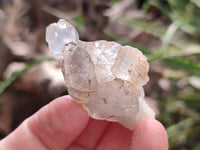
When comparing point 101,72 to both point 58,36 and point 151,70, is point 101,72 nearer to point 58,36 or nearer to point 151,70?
point 58,36

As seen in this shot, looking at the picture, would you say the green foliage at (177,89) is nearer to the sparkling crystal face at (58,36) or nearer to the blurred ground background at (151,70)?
the blurred ground background at (151,70)

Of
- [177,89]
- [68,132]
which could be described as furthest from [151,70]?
[68,132]

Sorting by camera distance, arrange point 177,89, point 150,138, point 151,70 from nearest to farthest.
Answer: point 150,138
point 177,89
point 151,70

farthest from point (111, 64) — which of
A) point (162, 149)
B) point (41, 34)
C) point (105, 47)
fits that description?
point (41, 34)

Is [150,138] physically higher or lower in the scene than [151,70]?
higher

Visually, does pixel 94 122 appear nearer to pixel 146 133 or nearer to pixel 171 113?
pixel 146 133

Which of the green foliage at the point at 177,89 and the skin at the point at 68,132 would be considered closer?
the skin at the point at 68,132

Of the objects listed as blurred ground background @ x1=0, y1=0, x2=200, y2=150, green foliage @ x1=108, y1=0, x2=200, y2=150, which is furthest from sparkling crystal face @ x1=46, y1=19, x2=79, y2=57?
green foliage @ x1=108, y1=0, x2=200, y2=150

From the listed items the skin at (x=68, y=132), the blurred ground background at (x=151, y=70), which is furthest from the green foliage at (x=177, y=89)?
the skin at (x=68, y=132)
